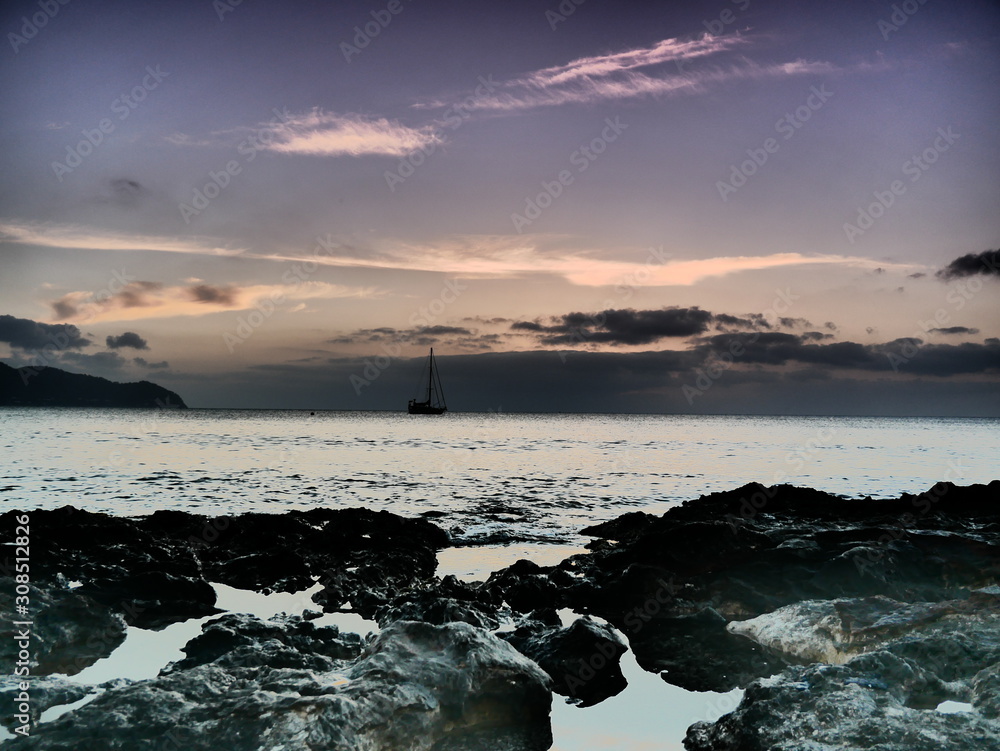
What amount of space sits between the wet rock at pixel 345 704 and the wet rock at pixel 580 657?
85 cm

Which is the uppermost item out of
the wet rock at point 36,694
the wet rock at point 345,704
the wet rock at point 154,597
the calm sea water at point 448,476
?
the wet rock at point 345,704

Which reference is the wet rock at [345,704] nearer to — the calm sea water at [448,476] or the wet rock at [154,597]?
the wet rock at [154,597]

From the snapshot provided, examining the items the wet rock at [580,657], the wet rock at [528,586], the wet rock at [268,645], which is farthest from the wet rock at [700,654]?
the wet rock at [268,645]

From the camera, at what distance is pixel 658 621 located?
9.95 metres

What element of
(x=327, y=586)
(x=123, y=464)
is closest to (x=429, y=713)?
(x=327, y=586)

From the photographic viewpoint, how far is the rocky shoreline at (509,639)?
19.4 feet

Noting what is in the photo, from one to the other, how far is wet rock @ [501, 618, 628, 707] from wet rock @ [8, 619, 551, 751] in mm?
A: 853

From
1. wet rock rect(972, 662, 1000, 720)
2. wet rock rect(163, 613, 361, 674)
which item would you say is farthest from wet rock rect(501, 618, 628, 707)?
wet rock rect(972, 662, 1000, 720)

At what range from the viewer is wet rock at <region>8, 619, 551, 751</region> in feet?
18.4

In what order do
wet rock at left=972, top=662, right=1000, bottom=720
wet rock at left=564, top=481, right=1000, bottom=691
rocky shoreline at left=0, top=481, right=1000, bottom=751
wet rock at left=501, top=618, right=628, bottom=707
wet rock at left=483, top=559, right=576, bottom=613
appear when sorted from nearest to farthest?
rocky shoreline at left=0, top=481, right=1000, bottom=751
wet rock at left=972, top=662, right=1000, bottom=720
wet rock at left=501, top=618, right=628, bottom=707
wet rock at left=564, top=481, right=1000, bottom=691
wet rock at left=483, top=559, right=576, bottom=613

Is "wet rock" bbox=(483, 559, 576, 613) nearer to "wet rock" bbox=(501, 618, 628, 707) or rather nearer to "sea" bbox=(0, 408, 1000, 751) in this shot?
"sea" bbox=(0, 408, 1000, 751)

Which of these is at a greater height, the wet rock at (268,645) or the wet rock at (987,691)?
the wet rock at (987,691)

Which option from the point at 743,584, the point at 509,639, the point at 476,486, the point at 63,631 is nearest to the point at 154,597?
the point at 63,631

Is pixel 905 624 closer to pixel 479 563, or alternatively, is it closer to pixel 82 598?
pixel 479 563
